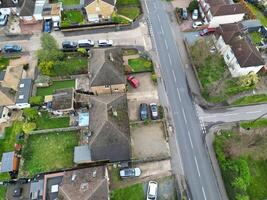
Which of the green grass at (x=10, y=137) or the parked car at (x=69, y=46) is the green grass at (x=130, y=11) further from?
the green grass at (x=10, y=137)

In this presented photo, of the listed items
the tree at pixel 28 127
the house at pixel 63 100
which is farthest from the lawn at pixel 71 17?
the tree at pixel 28 127

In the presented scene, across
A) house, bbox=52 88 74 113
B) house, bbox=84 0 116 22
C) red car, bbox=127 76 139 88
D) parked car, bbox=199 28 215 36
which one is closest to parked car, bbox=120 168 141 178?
house, bbox=52 88 74 113

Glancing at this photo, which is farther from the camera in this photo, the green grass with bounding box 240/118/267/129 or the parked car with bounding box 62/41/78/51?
the parked car with bounding box 62/41/78/51

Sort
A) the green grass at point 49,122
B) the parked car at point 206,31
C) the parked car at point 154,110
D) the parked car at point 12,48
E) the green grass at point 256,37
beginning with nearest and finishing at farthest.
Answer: the green grass at point 49,122, the parked car at point 154,110, the parked car at point 12,48, the green grass at point 256,37, the parked car at point 206,31

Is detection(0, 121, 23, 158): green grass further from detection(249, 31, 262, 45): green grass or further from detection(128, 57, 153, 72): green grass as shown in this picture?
detection(249, 31, 262, 45): green grass

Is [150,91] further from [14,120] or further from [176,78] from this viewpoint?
[14,120]

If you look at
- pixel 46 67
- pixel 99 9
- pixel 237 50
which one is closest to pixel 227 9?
pixel 237 50

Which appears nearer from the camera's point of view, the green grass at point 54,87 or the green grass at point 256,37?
the green grass at point 54,87
